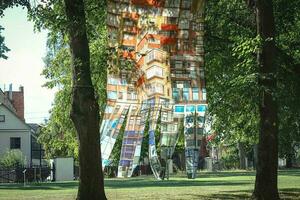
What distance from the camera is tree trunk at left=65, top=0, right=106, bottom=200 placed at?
1461cm

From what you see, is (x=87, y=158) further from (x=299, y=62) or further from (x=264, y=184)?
(x=299, y=62)

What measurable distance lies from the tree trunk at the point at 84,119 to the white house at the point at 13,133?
215 ft

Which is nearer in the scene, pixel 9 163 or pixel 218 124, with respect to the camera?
pixel 218 124

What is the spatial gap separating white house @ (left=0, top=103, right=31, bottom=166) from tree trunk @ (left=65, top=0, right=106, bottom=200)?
65.6 metres

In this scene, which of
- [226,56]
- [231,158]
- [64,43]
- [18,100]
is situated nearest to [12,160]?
[64,43]

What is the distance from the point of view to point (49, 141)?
63438mm

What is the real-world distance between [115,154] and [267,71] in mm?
42752

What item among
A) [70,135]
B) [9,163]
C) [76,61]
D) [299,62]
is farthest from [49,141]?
[76,61]

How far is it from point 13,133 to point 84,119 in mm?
66817

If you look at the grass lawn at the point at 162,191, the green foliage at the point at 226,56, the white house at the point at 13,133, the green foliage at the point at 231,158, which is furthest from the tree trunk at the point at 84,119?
the green foliage at the point at 231,158

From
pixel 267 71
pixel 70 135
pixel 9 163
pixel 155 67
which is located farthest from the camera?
pixel 9 163

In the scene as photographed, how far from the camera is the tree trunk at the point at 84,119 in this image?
14.6 metres

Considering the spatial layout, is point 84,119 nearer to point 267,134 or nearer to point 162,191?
point 267,134

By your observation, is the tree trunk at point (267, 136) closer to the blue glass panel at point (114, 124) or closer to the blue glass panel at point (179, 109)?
the blue glass panel at point (179, 109)
